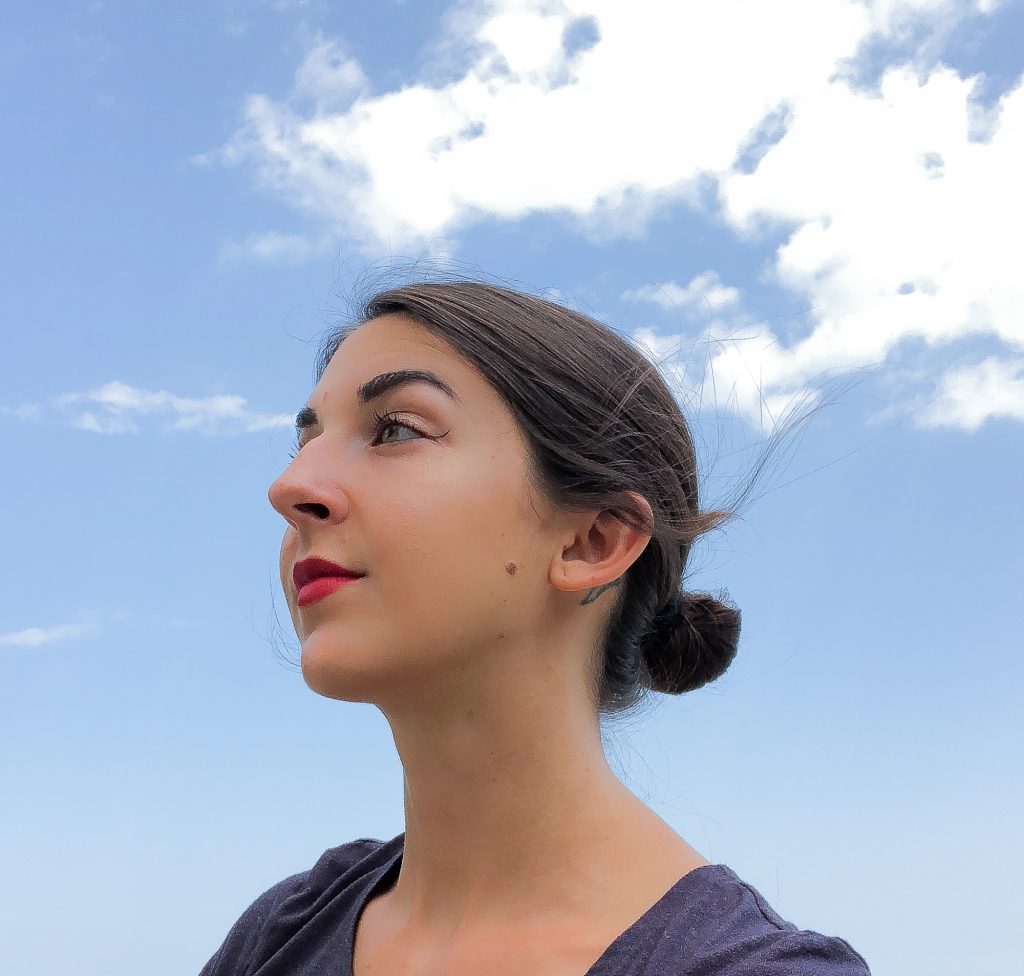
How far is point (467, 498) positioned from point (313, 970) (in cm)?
127

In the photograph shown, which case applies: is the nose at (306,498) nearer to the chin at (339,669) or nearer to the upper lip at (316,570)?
the upper lip at (316,570)

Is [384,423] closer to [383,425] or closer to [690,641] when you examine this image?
[383,425]

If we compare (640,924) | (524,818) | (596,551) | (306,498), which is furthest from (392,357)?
(640,924)

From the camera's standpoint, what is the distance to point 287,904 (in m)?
3.12

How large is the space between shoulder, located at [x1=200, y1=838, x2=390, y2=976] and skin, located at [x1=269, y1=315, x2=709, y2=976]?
0.39 m

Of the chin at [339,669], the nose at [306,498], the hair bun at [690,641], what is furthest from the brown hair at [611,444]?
the chin at [339,669]

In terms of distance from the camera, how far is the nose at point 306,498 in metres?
2.53

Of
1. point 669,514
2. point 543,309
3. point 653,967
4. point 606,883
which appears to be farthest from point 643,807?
point 543,309

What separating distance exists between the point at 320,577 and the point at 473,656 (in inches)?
14.7

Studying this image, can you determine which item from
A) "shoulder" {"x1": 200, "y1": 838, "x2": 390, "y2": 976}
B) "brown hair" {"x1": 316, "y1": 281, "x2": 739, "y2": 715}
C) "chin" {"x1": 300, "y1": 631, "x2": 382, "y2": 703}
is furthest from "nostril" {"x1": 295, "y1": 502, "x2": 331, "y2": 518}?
"shoulder" {"x1": 200, "y1": 838, "x2": 390, "y2": 976}

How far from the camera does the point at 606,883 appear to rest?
2477mm

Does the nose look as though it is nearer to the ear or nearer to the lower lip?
the lower lip

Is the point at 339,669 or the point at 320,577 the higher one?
the point at 320,577

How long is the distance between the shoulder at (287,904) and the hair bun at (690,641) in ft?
2.93
